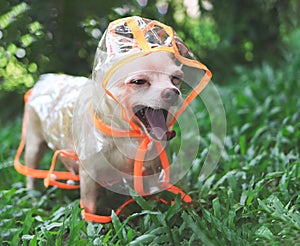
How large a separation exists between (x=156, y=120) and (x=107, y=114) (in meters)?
0.23

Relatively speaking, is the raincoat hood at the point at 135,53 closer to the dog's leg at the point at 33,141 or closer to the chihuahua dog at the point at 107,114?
the chihuahua dog at the point at 107,114

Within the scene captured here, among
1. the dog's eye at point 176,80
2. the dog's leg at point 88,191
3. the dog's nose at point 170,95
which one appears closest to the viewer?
the dog's nose at point 170,95

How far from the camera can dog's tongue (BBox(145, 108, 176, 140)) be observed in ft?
6.57

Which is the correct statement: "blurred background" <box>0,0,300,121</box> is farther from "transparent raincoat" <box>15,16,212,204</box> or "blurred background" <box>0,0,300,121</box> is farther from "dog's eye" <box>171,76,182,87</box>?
"dog's eye" <box>171,76,182,87</box>

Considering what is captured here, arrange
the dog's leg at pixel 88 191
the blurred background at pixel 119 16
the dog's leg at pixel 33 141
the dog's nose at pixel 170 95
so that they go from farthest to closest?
the blurred background at pixel 119 16 → the dog's leg at pixel 33 141 → the dog's leg at pixel 88 191 → the dog's nose at pixel 170 95

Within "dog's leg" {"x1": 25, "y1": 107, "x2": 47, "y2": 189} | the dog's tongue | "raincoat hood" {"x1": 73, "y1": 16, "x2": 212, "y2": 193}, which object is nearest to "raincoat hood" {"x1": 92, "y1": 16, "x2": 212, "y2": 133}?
"raincoat hood" {"x1": 73, "y1": 16, "x2": 212, "y2": 193}

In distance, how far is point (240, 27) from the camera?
17.2 feet

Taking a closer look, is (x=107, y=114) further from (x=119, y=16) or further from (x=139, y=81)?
(x=119, y=16)

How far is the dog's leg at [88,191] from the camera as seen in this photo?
7.74ft

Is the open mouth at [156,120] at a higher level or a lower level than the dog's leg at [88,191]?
higher

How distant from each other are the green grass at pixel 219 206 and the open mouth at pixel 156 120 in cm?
37

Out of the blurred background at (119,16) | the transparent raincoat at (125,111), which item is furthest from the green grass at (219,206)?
the blurred background at (119,16)

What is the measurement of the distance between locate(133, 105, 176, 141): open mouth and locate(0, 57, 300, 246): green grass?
37 cm

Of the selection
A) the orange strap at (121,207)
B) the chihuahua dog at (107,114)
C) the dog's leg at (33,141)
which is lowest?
the dog's leg at (33,141)
